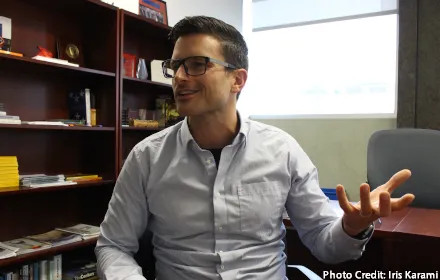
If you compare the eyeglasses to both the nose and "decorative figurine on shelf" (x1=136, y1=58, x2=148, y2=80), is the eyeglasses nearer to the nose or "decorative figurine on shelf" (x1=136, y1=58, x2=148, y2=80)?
the nose

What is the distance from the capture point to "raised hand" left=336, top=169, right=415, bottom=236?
99 cm

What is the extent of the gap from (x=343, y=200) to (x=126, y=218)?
2.20 ft

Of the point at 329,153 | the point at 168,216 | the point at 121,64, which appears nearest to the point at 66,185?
the point at 121,64

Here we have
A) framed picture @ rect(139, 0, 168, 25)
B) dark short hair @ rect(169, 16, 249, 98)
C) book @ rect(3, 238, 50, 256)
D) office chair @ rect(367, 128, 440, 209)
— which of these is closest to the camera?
dark short hair @ rect(169, 16, 249, 98)

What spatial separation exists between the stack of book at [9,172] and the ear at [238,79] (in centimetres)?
155

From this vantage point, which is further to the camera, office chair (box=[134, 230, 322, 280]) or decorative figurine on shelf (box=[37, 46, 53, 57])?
decorative figurine on shelf (box=[37, 46, 53, 57])

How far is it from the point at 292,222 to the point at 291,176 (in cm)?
18

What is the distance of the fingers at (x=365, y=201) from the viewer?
0.99m

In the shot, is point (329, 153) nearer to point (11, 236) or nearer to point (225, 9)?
point (225, 9)

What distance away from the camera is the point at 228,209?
122cm

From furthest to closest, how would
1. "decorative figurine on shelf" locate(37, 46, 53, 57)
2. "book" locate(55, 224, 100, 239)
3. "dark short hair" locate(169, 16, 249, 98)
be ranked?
"book" locate(55, 224, 100, 239) < "decorative figurine on shelf" locate(37, 46, 53, 57) < "dark short hair" locate(169, 16, 249, 98)

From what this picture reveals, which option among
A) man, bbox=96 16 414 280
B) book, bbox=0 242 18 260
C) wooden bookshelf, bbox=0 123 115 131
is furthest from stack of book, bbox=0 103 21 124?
man, bbox=96 16 414 280

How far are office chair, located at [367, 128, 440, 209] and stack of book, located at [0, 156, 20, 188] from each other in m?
2.14

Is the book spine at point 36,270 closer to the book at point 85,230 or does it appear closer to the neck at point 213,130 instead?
the book at point 85,230
